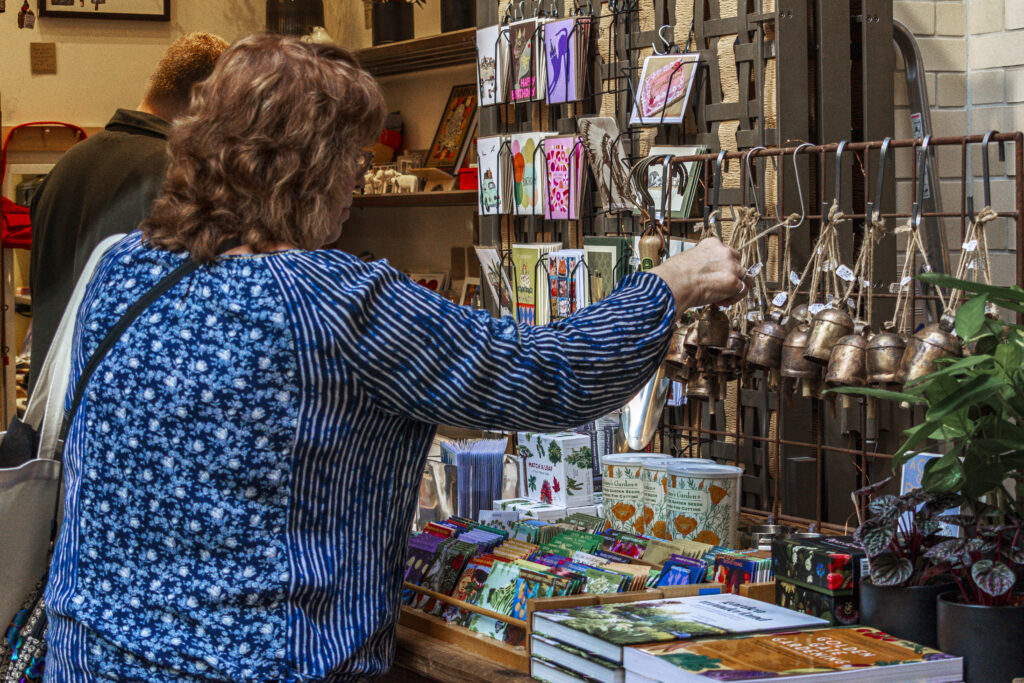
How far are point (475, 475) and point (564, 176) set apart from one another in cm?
114

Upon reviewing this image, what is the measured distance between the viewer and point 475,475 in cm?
239

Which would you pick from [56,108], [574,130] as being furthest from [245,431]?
[56,108]

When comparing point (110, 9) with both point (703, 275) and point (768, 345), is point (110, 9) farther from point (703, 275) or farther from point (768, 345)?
point (703, 275)

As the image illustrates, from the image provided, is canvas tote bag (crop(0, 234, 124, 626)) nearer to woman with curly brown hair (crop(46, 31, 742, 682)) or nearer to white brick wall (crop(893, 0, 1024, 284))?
woman with curly brown hair (crop(46, 31, 742, 682))

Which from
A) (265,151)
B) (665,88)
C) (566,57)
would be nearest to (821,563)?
(265,151)

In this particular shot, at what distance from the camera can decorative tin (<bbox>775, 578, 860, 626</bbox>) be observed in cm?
153

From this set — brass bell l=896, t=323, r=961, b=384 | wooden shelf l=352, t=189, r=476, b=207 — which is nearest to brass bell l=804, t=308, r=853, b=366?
brass bell l=896, t=323, r=961, b=384

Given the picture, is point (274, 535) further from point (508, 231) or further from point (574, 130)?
point (508, 231)

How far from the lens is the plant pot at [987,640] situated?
4.35ft

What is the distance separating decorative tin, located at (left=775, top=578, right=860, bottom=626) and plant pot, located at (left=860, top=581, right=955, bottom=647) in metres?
0.05

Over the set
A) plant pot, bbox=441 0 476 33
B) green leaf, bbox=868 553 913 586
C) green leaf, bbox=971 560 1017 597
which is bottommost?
green leaf, bbox=868 553 913 586

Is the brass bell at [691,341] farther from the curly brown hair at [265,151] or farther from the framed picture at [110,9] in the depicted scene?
the framed picture at [110,9]

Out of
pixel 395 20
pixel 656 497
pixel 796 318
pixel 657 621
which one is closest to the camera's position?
pixel 657 621

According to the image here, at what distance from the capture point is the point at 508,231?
11.9 feet
